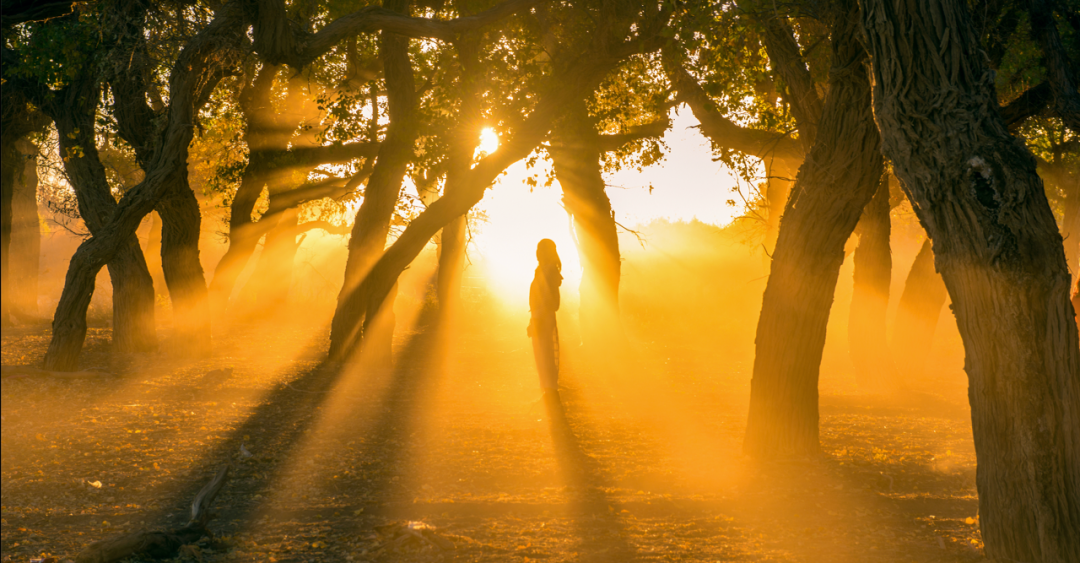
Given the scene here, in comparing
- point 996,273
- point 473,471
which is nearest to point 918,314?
point 473,471

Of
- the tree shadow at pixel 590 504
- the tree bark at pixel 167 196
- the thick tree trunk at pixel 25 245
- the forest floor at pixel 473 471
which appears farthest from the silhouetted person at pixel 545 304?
the thick tree trunk at pixel 25 245

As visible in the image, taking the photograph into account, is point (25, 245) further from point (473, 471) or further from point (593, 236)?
point (473, 471)

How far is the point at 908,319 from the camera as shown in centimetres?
1349

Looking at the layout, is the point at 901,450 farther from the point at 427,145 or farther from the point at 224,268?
the point at 224,268

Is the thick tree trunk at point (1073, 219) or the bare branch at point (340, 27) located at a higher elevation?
the bare branch at point (340, 27)

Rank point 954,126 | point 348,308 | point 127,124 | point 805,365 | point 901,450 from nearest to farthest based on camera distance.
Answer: point 954,126 → point 805,365 → point 901,450 → point 127,124 → point 348,308

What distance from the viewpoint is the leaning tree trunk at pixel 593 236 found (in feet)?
50.9

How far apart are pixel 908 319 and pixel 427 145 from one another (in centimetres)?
927

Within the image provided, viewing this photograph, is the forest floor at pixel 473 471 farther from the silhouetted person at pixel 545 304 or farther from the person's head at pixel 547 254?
the person's head at pixel 547 254

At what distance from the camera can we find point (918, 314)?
43.8 feet

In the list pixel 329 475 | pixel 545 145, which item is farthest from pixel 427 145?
pixel 329 475

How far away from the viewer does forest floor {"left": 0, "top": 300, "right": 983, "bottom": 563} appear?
16.0ft

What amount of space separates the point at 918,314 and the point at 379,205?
1021 centimetres

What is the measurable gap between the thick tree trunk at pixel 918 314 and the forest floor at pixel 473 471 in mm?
871
